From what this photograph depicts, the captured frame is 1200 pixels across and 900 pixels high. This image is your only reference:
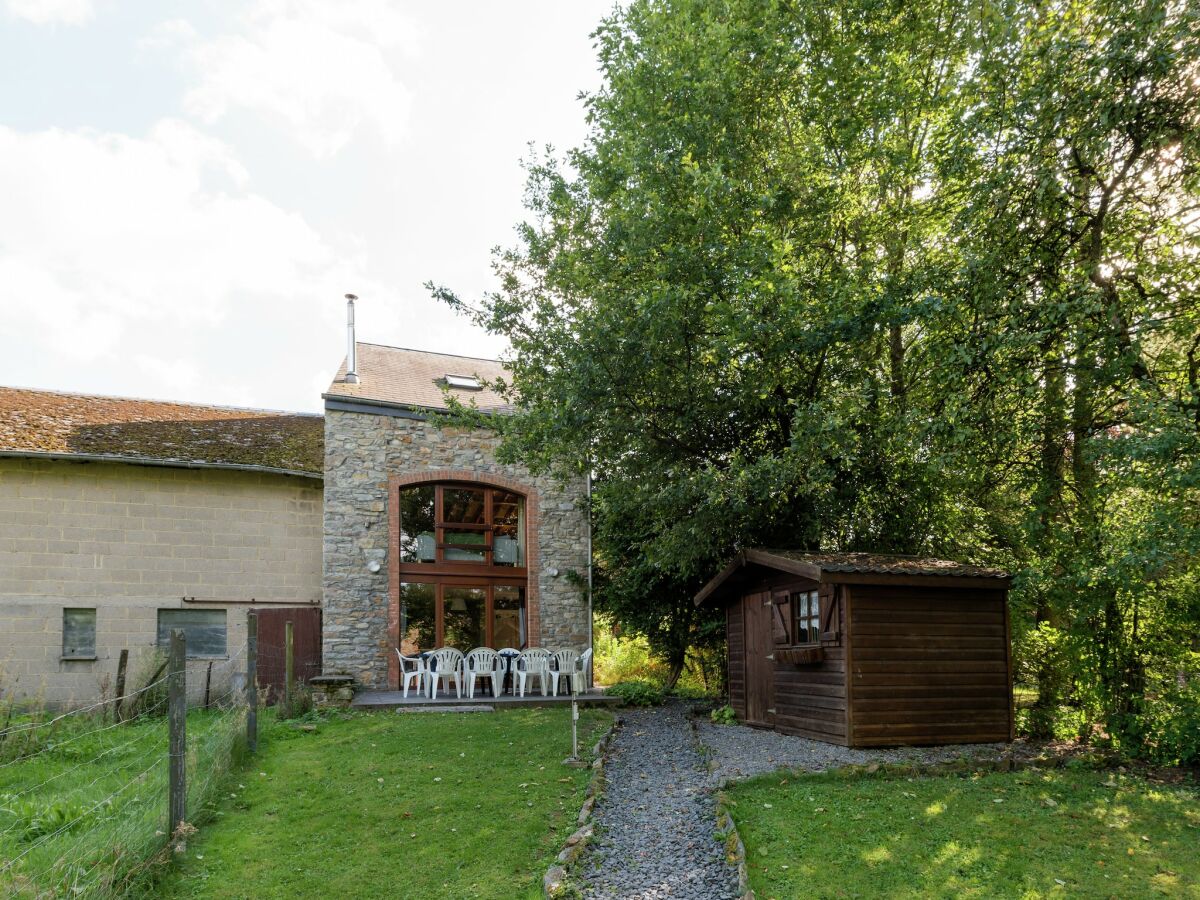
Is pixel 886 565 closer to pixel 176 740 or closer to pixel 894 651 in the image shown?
pixel 894 651

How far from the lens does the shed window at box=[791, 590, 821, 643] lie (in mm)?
10602

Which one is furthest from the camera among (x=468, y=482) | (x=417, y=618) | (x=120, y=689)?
(x=468, y=482)

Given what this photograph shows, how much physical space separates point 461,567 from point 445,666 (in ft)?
8.09

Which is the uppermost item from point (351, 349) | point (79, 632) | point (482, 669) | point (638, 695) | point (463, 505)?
point (351, 349)

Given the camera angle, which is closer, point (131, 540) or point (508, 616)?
point (131, 540)

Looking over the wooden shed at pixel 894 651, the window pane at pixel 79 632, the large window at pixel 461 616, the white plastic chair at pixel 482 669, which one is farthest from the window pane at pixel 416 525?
the wooden shed at pixel 894 651

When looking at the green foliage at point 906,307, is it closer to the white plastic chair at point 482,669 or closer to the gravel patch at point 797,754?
the gravel patch at point 797,754

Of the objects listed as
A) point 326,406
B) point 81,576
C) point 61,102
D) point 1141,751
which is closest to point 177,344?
point 326,406

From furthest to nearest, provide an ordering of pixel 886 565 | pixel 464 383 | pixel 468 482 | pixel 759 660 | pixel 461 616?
1. pixel 464 383
2. pixel 468 482
3. pixel 461 616
4. pixel 759 660
5. pixel 886 565

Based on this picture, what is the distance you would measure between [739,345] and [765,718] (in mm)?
5198

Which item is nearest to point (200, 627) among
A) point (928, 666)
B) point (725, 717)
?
point (725, 717)

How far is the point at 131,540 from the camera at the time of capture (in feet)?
48.3

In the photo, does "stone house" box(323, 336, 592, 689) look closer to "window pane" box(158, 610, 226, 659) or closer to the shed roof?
"window pane" box(158, 610, 226, 659)

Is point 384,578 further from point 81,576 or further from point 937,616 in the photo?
point 937,616
